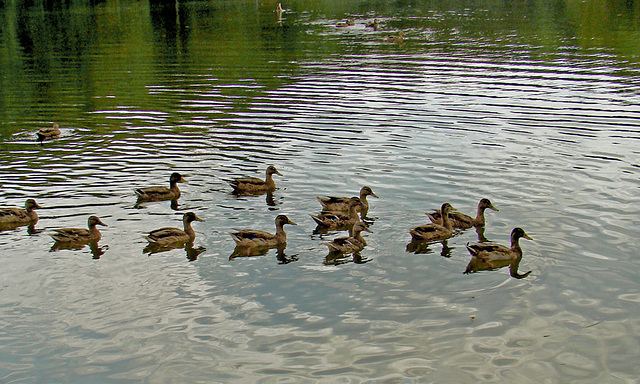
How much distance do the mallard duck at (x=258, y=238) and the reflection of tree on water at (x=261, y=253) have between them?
0.23 ft

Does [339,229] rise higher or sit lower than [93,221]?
lower

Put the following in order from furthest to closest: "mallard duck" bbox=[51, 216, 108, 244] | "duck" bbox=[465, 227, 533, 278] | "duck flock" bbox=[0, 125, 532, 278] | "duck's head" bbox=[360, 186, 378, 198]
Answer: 1. "duck's head" bbox=[360, 186, 378, 198]
2. "mallard duck" bbox=[51, 216, 108, 244]
3. "duck flock" bbox=[0, 125, 532, 278]
4. "duck" bbox=[465, 227, 533, 278]

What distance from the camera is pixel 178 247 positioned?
16.5 metres

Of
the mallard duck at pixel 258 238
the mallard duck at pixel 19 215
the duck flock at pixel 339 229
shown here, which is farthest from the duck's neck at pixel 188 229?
the mallard duck at pixel 19 215

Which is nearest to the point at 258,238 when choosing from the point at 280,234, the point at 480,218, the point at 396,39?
the point at 280,234

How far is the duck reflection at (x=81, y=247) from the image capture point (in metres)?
16.2

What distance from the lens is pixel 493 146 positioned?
24.4 m

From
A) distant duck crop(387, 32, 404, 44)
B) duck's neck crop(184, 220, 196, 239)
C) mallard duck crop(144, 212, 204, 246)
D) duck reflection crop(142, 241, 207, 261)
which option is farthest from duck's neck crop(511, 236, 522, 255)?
distant duck crop(387, 32, 404, 44)

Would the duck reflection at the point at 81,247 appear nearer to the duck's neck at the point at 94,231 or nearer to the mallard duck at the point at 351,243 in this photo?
the duck's neck at the point at 94,231

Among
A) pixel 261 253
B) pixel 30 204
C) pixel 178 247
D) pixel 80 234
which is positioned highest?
pixel 30 204

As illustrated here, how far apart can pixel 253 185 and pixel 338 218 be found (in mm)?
3302

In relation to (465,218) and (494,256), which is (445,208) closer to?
(465,218)

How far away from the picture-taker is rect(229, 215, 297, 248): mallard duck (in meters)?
16.1

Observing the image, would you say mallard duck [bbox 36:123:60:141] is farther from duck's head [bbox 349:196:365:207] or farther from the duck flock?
duck's head [bbox 349:196:365:207]
